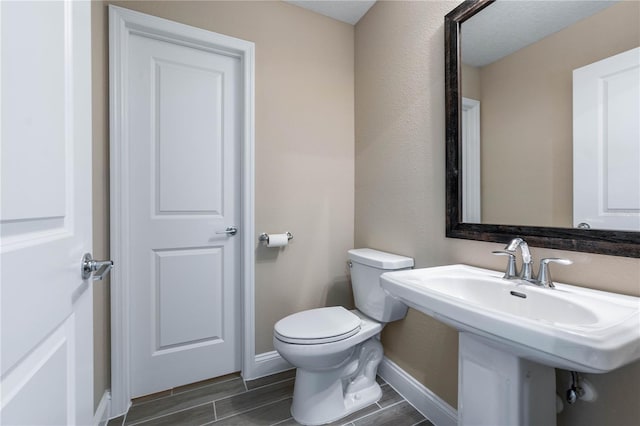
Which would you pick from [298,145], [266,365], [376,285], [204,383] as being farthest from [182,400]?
[298,145]

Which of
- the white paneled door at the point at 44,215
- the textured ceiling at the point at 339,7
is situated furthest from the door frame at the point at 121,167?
the white paneled door at the point at 44,215

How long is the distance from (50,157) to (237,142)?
51.7 inches

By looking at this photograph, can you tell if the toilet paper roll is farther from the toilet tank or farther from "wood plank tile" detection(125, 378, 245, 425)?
"wood plank tile" detection(125, 378, 245, 425)

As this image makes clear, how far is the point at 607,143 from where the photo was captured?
861 millimetres

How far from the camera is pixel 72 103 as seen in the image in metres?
0.60

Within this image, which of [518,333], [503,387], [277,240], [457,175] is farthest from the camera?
[277,240]

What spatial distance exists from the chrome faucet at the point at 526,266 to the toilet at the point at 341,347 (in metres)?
0.55

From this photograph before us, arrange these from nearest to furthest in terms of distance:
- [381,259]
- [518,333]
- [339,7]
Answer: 1. [518,333]
2. [381,259]
3. [339,7]

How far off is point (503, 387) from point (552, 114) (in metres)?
0.94

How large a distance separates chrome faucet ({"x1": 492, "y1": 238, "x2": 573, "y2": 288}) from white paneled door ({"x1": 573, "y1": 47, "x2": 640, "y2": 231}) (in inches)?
6.8

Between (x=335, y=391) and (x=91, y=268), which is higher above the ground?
(x=91, y=268)

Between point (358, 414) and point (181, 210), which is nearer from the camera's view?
point (358, 414)

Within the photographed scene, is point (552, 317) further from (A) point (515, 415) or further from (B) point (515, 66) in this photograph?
(B) point (515, 66)

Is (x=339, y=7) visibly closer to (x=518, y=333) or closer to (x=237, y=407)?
(x=518, y=333)
